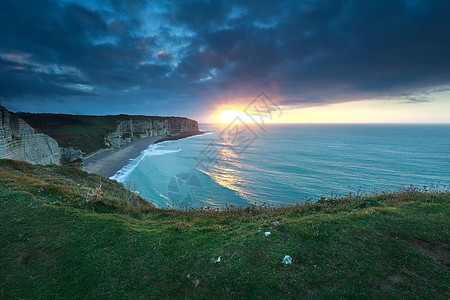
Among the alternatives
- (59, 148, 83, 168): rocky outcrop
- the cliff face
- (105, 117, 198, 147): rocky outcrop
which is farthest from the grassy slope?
(105, 117, 198, 147): rocky outcrop

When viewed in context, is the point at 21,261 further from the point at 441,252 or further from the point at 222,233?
the point at 441,252

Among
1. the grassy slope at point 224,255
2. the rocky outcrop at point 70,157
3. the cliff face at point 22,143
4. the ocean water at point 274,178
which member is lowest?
the ocean water at point 274,178

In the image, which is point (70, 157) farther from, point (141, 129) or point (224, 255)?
point (141, 129)

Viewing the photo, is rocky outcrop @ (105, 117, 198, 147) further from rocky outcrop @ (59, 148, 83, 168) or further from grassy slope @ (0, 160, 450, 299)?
grassy slope @ (0, 160, 450, 299)

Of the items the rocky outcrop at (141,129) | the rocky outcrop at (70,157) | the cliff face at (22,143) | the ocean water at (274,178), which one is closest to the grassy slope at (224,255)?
the ocean water at (274,178)

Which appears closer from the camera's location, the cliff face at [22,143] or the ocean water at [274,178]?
the cliff face at [22,143]

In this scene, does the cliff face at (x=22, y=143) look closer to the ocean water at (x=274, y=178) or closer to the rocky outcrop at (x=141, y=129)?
the ocean water at (x=274, y=178)

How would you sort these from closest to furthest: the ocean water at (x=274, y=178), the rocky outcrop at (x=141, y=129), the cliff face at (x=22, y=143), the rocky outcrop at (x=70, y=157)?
the cliff face at (x=22, y=143) → the ocean water at (x=274, y=178) → the rocky outcrop at (x=70, y=157) → the rocky outcrop at (x=141, y=129)
